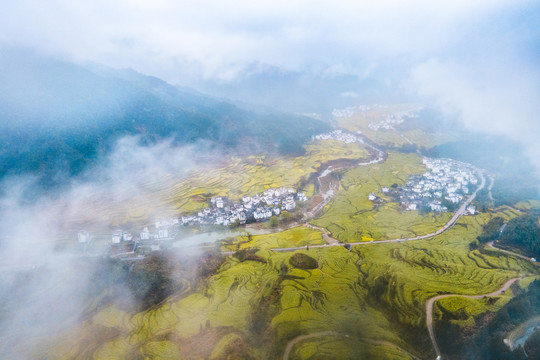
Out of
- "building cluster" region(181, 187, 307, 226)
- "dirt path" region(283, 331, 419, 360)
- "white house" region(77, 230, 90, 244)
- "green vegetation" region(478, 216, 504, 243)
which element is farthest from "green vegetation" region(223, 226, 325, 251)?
"green vegetation" region(478, 216, 504, 243)

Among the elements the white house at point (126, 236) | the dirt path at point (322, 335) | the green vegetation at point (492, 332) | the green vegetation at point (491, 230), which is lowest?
the dirt path at point (322, 335)

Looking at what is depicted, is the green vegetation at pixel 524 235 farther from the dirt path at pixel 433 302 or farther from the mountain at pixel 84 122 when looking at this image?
the mountain at pixel 84 122

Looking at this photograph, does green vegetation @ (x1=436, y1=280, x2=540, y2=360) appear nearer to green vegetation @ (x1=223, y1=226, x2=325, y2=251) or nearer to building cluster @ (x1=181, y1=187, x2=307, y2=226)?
green vegetation @ (x1=223, y1=226, x2=325, y2=251)

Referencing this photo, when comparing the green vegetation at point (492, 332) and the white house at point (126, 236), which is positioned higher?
the green vegetation at point (492, 332)

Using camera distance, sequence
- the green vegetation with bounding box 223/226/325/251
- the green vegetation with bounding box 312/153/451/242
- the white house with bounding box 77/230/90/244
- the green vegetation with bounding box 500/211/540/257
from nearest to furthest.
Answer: the green vegetation with bounding box 500/211/540/257 → the green vegetation with bounding box 223/226/325/251 → the white house with bounding box 77/230/90/244 → the green vegetation with bounding box 312/153/451/242

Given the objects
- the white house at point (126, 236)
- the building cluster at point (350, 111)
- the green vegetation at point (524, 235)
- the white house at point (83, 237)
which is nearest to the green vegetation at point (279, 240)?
the white house at point (126, 236)

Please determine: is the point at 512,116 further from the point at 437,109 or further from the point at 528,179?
the point at 528,179
